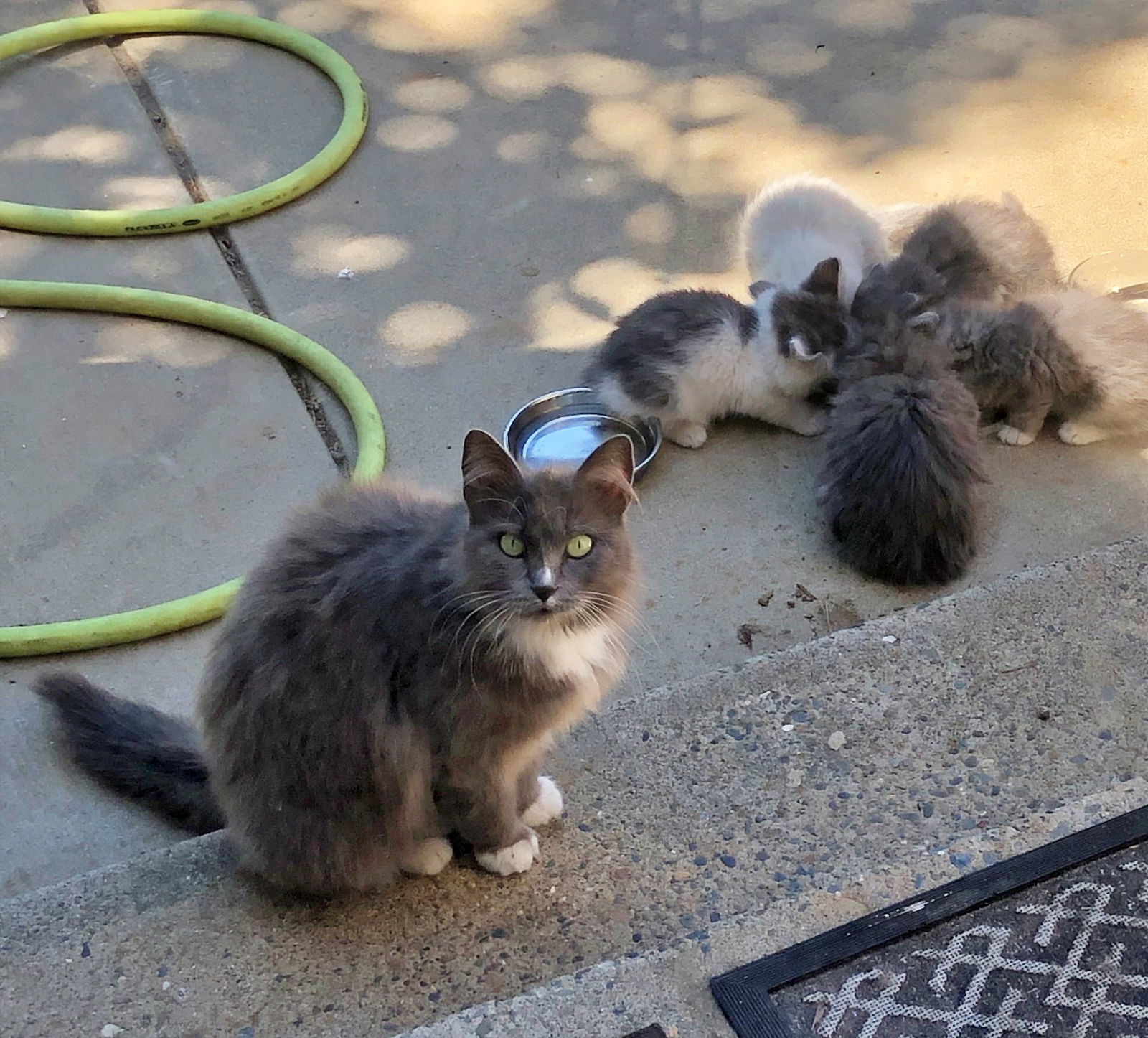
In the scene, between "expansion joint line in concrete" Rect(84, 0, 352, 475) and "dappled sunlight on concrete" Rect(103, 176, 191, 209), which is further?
"dappled sunlight on concrete" Rect(103, 176, 191, 209)

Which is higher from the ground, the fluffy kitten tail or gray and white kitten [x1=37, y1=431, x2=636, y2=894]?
gray and white kitten [x1=37, y1=431, x2=636, y2=894]

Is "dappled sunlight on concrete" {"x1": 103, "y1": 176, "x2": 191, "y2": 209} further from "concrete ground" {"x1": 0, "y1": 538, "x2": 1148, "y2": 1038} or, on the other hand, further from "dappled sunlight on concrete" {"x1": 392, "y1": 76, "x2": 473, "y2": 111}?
"concrete ground" {"x1": 0, "y1": 538, "x2": 1148, "y2": 1038}

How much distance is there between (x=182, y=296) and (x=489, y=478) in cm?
283

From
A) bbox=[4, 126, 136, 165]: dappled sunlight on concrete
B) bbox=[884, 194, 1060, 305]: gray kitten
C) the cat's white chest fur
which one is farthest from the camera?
bbox=[4, 126, 136, 165]: dappled sunlight on concrete

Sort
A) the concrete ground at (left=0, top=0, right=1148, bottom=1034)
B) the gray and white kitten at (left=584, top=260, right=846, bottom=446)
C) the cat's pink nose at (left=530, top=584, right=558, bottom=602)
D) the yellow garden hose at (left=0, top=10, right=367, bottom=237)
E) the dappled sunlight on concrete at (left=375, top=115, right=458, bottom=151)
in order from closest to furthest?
1. the cat's pink nose at (left=530, top=584, right=558, bottom=602)
2. the concrete ground at (left=0, top=0, right=1148, bottom=1034)
3. the gray and white kitten at (left=584, top=260, right=846, bottom=446)
4. the yellow garden hose at (left=0, top=10, right=367, bottom=237)
5. the dappled sunlight on concrete at (left=375, top=115, right=458, bottom=151)

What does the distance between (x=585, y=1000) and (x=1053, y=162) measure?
4374 millimetres

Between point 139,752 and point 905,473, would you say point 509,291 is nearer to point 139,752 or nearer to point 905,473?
point 905,473

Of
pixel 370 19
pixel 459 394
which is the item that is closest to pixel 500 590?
pixel 459 394

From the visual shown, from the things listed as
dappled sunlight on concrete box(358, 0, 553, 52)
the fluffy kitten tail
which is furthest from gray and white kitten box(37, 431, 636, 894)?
dappled sunlight on concrete box(358, 0, 553, 52)

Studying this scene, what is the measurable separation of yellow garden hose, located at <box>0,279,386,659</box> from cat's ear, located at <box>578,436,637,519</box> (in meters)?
1.42

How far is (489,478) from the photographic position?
220 cm

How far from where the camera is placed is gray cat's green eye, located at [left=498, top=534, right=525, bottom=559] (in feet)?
7.23

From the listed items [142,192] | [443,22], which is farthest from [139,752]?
[443,22]

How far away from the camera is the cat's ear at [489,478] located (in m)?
2.19
